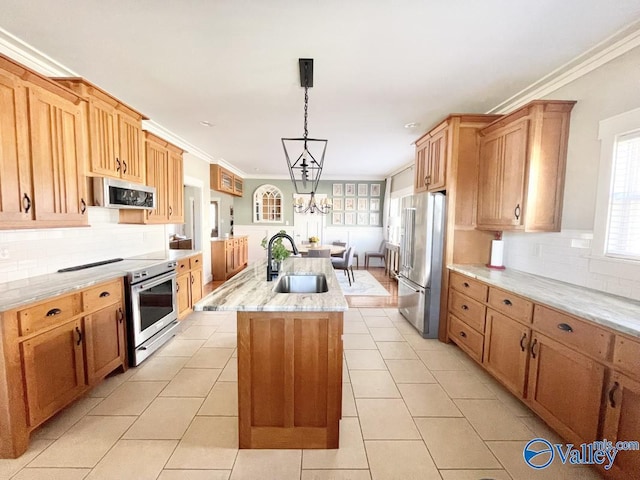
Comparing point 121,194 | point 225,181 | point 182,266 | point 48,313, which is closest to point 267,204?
point 225,181

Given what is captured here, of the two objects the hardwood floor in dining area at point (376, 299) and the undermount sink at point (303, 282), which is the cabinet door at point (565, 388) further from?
the hardwood floor in dining area at point (376, 299)

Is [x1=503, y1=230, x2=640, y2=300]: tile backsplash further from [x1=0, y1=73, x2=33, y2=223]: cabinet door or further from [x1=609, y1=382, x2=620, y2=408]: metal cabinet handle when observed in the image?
[x1=0, y1=73, x2=33, y2=223]: cabinet door

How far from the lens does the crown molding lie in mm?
1761

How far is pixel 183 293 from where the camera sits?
3.38 m

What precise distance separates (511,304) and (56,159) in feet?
11.8

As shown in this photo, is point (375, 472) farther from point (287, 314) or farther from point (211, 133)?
point (211, 133)

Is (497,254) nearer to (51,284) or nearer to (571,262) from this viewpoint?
(571,262)

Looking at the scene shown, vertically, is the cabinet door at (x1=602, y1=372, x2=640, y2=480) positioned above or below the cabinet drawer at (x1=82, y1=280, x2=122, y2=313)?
below

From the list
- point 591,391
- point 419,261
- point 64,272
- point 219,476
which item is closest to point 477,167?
point 419,261

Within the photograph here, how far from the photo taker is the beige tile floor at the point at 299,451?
1486mm

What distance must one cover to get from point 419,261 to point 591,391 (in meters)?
1.91

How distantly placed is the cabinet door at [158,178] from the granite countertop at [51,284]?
0.87 meters

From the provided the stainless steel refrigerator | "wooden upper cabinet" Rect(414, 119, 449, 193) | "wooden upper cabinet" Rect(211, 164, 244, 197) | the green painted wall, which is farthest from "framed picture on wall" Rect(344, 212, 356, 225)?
the stainless steel refrigerator

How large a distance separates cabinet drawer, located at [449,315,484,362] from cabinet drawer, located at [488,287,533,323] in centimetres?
39
